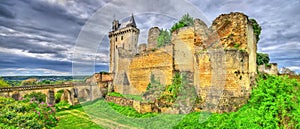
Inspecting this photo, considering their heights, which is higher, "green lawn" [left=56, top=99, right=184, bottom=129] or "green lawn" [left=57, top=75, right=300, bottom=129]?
"green lawn" [left=57, top=75, right=300, bottom=129]

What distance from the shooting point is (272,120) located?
786 cm

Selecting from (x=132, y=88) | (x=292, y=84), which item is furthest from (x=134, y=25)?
(x=292, y=84)

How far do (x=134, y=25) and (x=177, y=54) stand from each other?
23594 mm

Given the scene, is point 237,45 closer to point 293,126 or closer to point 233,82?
point 233,82

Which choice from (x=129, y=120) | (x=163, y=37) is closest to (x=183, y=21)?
(x=163, y=37)

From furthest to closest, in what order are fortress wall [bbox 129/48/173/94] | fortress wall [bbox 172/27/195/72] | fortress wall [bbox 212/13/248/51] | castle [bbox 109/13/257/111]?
1. fortress wall [bbox 129/48/173/94]
2. fortress wall [bbox 172/27/195/72]
3. fortress wall [bbox 212/13/248/51]
4. castle [bbox 109/13/257/111]

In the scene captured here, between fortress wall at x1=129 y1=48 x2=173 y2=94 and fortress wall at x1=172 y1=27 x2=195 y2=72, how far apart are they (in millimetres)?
719

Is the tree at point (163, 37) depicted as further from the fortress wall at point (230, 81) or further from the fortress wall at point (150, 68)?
the fortress wall at point (230, 81)

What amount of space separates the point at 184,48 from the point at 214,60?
5475 millimetres

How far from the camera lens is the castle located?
11.1 m

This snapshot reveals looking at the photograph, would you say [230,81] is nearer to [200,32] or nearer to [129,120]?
[200,32]

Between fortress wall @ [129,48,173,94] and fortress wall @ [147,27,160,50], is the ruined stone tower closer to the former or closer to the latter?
fortress wall @ [147,27,160,50]

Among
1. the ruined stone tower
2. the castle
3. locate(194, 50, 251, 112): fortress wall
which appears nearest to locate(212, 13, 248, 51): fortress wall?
the castle

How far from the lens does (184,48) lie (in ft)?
55.7
